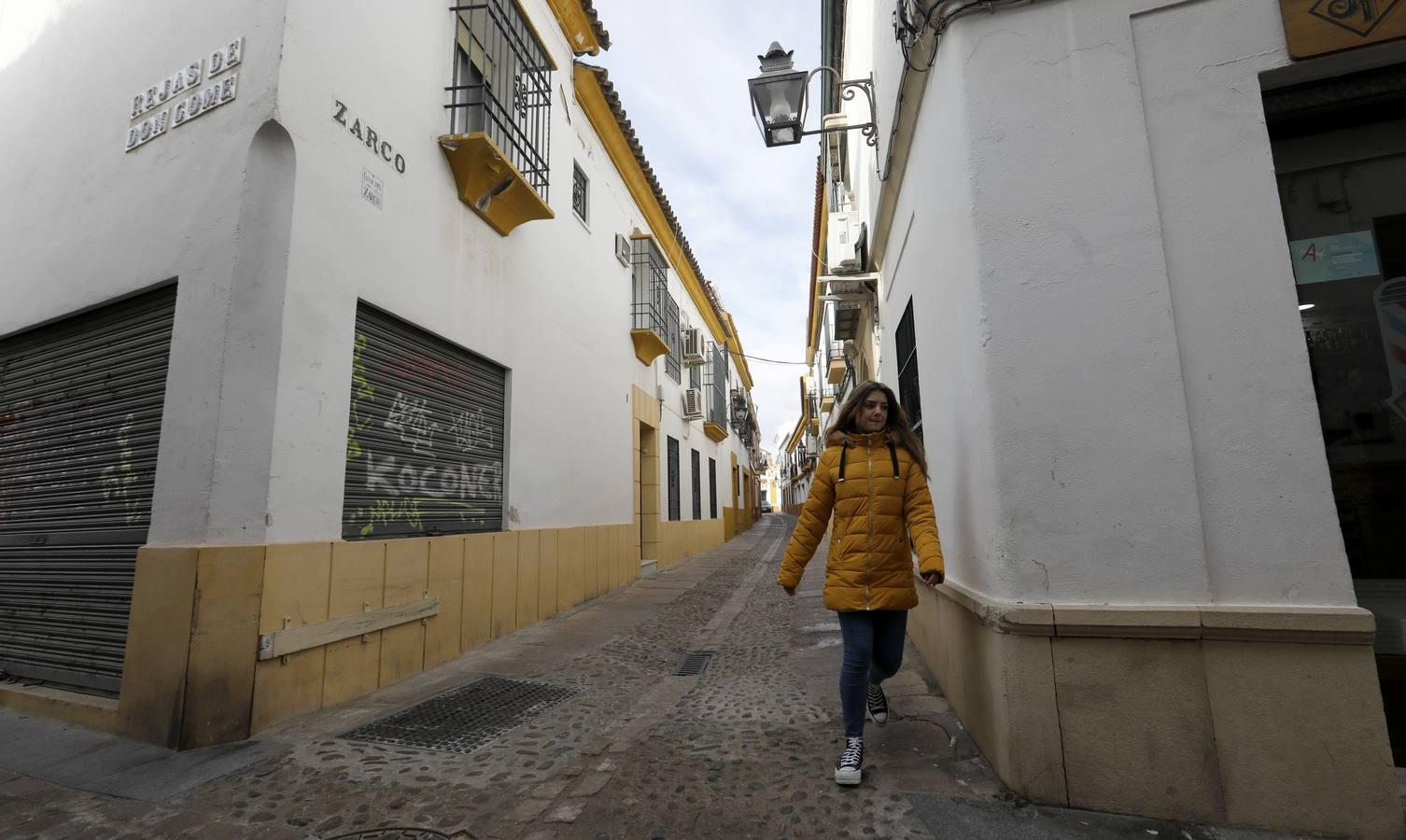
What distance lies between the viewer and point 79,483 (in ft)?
14.1

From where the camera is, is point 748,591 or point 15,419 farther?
point 748,591

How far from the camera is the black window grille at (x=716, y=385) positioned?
17734 mm

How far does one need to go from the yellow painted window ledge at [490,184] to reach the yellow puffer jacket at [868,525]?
392cm

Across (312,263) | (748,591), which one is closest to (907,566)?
(312,263)

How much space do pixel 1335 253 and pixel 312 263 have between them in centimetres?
524

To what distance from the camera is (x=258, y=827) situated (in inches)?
99.6

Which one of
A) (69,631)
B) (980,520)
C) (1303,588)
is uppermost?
(980,520)

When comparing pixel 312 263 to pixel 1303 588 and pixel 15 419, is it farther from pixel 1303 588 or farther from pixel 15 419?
pixel 1303 588

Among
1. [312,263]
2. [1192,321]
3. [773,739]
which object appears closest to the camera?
[1192,321]

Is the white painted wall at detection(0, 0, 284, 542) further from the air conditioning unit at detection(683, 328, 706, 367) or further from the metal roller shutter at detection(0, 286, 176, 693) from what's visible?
the air conditioning unit at detection(683, 328, 706, 367)

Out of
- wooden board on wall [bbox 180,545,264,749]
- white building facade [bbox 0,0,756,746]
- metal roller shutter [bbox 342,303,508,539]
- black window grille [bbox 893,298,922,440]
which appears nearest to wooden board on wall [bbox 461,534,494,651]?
white building facade [bbox 0,0,756,746]

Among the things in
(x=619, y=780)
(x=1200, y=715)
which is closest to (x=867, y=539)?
(x=1200, y=715)

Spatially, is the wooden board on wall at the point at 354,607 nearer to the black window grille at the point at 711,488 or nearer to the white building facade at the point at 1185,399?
the white building facade at the point at 1185,399

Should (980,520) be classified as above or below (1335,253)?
below
